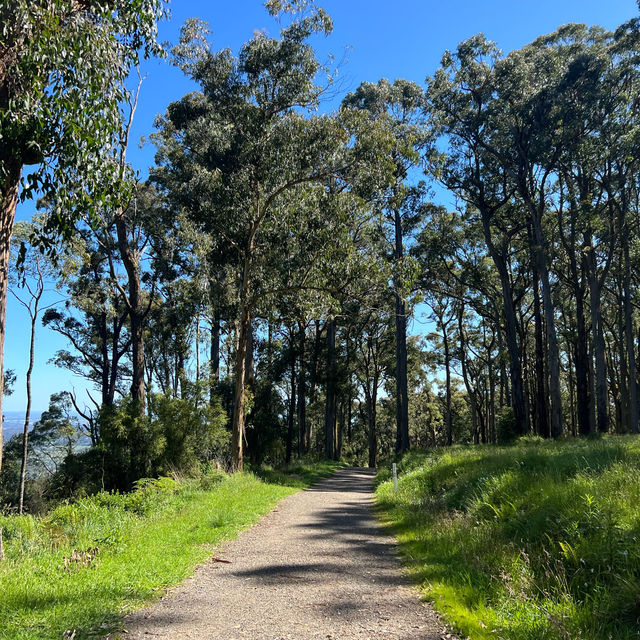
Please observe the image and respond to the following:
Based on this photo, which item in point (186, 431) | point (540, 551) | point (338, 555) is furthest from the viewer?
point (186, 431)

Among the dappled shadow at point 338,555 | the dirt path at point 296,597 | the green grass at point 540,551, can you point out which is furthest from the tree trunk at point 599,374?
the dirt path at point 296,597

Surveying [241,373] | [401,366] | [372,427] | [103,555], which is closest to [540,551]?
[103,555]

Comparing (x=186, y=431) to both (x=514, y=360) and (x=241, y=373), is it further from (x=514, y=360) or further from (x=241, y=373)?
(x=514, y=360)

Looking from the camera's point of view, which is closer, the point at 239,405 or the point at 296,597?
the point at 296,597

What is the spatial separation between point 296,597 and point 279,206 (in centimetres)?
1336

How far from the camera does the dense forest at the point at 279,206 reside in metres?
5.96

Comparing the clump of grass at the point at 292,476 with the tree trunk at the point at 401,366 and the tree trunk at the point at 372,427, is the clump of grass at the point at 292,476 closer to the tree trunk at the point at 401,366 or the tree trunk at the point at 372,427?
A: the tree trunk at the point at 401,366

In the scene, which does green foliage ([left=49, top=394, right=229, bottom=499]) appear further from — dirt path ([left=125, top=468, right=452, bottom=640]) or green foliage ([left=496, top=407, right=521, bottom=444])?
green foliage ([left=496, top=407, right=521, bottom=444])

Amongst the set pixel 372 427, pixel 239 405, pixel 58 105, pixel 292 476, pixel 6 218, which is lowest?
pixel 292 476

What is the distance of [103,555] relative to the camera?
571 cm

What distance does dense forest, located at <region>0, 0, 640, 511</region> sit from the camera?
19.6 ft

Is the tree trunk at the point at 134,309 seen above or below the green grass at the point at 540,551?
above

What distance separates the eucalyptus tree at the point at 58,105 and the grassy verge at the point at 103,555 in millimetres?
2704

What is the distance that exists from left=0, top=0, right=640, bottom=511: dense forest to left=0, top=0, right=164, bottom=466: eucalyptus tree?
0.09ft
